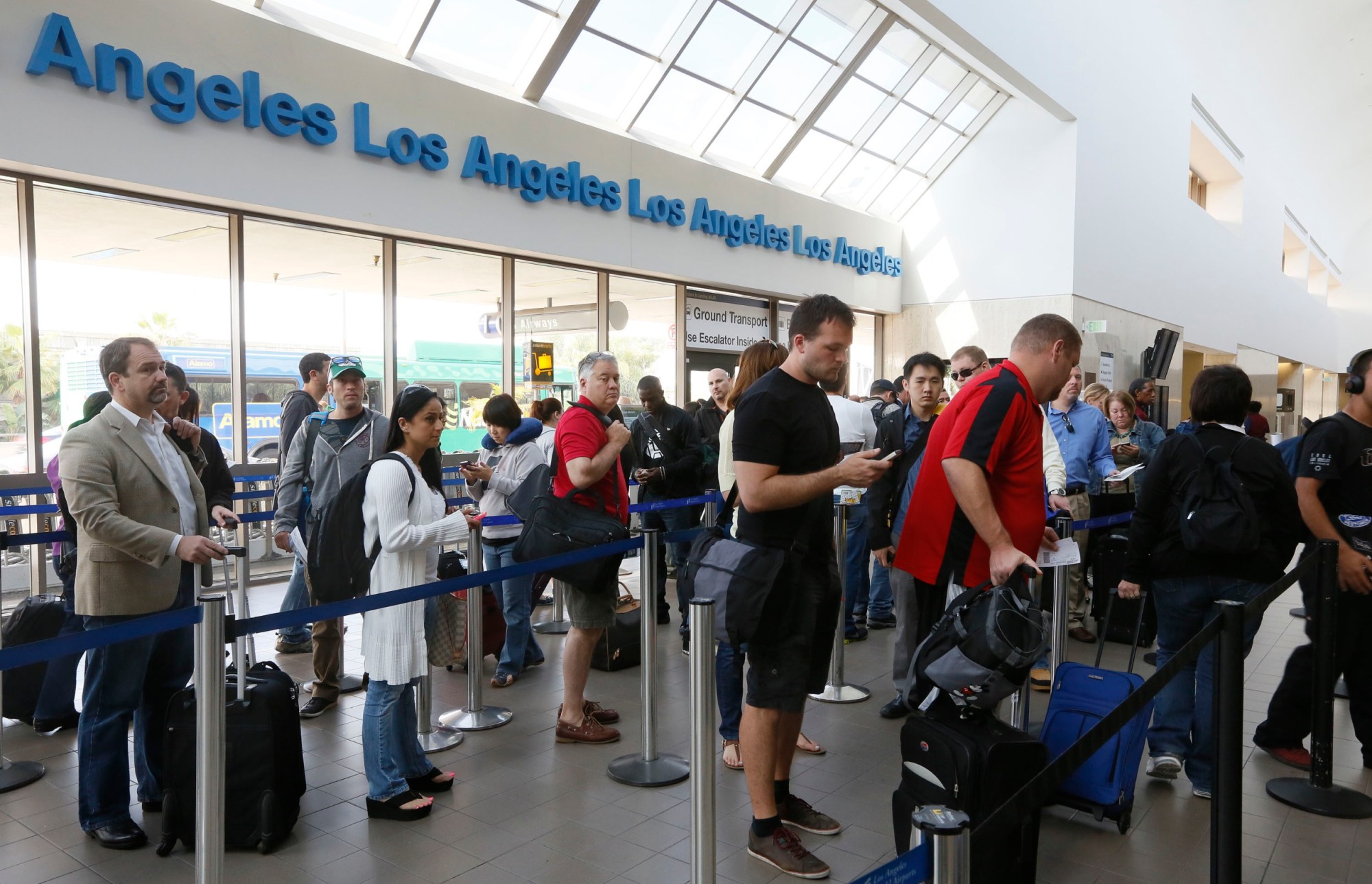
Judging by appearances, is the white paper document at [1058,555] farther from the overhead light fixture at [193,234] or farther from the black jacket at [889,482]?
the overhead light fixture at [193,234]

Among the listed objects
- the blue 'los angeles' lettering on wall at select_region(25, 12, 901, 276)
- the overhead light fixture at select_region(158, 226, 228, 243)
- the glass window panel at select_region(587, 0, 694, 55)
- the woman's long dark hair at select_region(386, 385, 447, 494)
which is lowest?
the woman's long dark hair at select_region(386, 385, 447, 494)

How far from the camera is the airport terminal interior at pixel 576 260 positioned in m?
3.54

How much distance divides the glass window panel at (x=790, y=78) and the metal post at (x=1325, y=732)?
35.0 ft

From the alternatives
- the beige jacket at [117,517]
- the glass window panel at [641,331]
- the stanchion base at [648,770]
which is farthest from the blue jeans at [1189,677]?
the glass window panel at [641,331]

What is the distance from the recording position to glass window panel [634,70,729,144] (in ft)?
38.7

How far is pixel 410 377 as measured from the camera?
959 centimetres

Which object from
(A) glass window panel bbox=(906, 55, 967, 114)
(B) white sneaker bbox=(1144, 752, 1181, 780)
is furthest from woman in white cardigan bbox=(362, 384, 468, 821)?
(A) glass window panel bbox=(906, 55, 967, 114)

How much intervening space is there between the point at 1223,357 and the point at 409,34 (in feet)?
87.8

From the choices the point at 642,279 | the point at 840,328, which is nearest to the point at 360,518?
the point at 840,328

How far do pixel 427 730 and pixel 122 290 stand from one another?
17.7 feet

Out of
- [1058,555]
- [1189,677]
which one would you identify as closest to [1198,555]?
[1189,677]

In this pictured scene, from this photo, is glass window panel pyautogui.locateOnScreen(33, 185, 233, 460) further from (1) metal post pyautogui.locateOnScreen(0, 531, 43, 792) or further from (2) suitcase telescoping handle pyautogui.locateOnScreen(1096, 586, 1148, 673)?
(2) suitcase telescoping handle pyautogui.locateOnScreen(1096, 586, 1148, 673)

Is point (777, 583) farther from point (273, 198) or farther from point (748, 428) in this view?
point (273, 198)

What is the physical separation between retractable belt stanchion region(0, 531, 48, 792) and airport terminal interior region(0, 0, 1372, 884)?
58 mm
